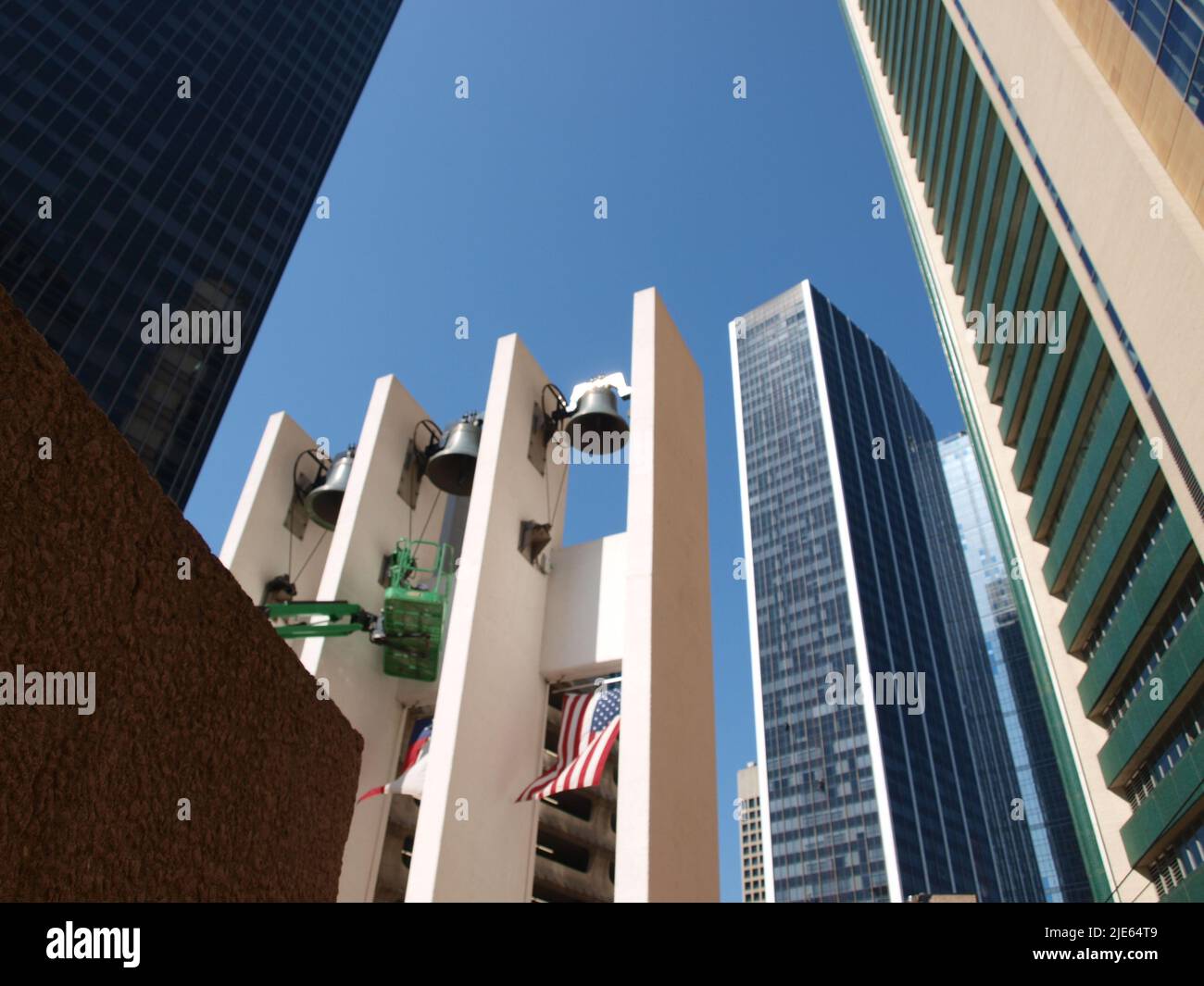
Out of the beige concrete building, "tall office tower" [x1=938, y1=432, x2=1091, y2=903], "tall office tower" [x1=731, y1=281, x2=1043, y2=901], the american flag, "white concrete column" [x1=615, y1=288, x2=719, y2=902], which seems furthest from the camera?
"tall office tower" [x1=938, y1=432, x2=1091, y2=903]

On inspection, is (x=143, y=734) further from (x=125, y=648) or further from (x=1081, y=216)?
(x=1081, y=216)

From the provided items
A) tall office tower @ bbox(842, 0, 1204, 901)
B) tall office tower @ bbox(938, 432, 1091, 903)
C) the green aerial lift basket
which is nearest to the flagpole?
the green aerial lift basket

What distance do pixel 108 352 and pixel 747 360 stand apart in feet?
406

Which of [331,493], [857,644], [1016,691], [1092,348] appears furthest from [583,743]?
[1016,691]

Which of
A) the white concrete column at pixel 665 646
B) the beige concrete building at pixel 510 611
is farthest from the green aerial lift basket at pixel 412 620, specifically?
the white concrete column at pixel 665 646

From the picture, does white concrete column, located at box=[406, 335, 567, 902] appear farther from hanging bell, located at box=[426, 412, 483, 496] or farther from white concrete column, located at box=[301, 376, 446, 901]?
white concrete column, located at box=[301, 376, 446, 901]

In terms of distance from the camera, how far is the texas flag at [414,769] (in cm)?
1800

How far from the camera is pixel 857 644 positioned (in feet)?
386

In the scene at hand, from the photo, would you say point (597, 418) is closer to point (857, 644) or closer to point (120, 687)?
point (120, 687)

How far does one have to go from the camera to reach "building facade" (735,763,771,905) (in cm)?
14575

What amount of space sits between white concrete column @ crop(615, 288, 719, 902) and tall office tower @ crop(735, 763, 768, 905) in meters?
129

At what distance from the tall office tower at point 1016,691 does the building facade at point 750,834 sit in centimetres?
3855

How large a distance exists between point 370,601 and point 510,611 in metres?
4.09
